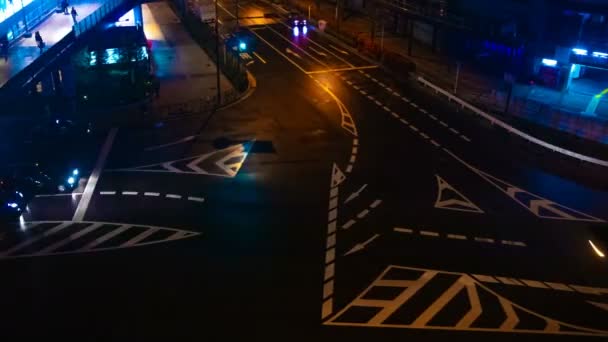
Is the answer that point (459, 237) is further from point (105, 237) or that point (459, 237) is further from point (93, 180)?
point (93, 180)

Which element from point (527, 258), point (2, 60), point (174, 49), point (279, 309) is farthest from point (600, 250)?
point (174, 49)

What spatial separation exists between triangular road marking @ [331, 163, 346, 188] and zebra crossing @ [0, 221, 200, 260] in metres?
9.08

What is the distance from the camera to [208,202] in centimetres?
2767

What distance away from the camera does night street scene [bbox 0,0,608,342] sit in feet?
65.1

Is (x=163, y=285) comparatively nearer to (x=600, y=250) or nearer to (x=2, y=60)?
(x=600, y=250)

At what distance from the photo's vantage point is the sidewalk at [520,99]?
35125mm

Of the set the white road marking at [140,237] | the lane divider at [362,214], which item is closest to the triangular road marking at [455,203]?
the lane divider at [362,214]

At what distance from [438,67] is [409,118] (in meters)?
15.3

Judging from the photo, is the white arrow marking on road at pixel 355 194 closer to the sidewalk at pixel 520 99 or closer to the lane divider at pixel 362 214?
the lane divider at pixel 362 214

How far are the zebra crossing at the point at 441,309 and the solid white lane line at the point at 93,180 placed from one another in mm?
15449

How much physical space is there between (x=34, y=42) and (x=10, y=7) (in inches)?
329

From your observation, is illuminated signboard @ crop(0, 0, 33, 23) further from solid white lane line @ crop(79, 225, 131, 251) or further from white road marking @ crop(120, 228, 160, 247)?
white road marking @ crop(120, 228, 160, 247)

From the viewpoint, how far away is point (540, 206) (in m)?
27.7

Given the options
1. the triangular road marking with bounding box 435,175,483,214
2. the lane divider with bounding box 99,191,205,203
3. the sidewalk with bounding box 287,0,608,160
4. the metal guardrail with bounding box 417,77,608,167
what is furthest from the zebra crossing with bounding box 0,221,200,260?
the sidewalk with bounding box 287,0,608,160
